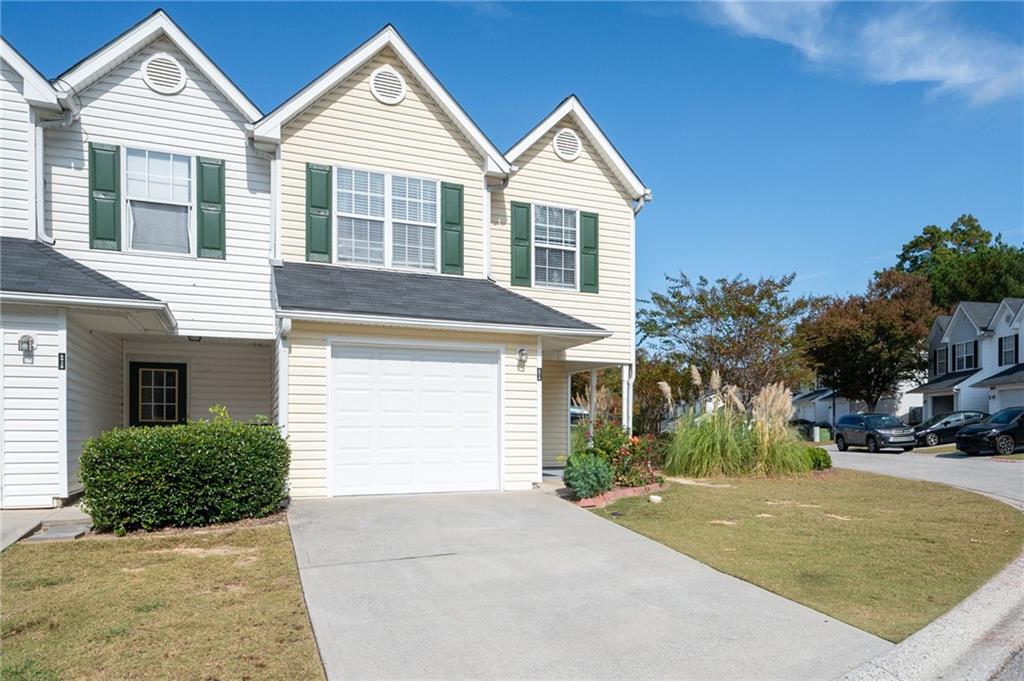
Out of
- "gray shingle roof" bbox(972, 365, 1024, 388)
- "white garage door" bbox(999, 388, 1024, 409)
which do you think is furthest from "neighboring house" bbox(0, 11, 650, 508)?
"white garage door" bbox(999, 388, 1024, 409)

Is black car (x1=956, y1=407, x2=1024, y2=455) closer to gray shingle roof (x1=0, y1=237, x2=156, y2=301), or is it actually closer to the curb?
the curb

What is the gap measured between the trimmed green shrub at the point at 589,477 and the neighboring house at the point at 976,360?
29.4 metres

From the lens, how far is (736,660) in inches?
175

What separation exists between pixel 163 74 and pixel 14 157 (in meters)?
2.72

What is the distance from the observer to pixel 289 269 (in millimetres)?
11680

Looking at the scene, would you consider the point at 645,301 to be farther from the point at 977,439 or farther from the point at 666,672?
the point at 666,672

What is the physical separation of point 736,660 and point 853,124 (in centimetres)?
1504

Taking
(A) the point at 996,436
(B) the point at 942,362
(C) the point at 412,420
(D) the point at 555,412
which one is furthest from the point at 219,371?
(B) the point at 942,362

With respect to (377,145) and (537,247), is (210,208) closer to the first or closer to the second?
(377,145)

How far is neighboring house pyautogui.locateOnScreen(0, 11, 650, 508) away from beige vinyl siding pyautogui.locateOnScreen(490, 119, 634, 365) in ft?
0.22

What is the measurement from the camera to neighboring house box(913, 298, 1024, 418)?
33312 millimetres

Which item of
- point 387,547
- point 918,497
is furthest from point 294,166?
point 918,497

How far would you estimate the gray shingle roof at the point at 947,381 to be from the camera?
1469 inches

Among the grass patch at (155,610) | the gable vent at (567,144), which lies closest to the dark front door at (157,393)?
the grass patch at (155,610)
